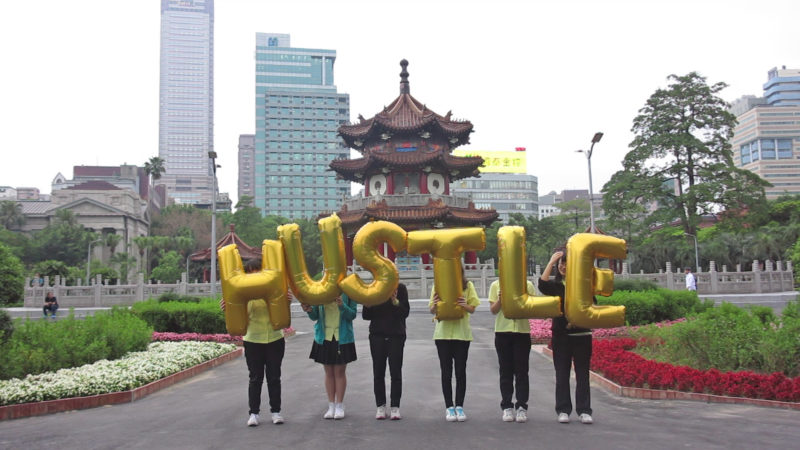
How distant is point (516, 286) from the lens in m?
6.83

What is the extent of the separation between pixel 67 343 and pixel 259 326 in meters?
5.25

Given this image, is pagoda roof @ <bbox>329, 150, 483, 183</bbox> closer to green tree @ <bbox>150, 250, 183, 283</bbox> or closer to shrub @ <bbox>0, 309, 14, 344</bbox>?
shrub @ <bbox>0, 309, 14, 344</bbox>

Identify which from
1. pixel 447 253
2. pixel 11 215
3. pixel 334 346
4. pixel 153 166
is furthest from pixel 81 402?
pixel 153 166

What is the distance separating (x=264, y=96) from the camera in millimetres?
128750

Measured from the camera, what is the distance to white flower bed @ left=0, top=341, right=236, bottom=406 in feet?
27.5

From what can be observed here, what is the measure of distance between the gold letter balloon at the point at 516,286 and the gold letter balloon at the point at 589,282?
0.69ft

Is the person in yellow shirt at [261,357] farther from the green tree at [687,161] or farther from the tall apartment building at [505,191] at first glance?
the tall apartment building at [505,191]

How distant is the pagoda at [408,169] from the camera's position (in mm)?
35469

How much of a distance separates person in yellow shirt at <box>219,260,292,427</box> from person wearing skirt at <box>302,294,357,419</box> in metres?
0.46

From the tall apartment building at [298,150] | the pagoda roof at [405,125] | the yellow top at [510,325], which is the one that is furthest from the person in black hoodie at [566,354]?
the tall apartment building at [298,150]

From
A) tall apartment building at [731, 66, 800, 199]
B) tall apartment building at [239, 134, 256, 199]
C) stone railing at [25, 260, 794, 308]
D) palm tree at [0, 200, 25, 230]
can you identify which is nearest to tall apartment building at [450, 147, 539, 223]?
tall apartment building at [731, 66, 800, 199]

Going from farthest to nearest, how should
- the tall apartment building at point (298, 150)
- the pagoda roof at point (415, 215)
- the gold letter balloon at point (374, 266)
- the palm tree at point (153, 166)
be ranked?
the tall apartment building at point (298, 150), the palm tree at point (153, 166), the pagoda roof at point (415, 215), the gold letter balloon at point (374, 266)

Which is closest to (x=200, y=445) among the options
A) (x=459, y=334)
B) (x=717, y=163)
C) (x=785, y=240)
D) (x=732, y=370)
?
(x=459, y=334)

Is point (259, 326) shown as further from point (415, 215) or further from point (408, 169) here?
point (408, 169)
